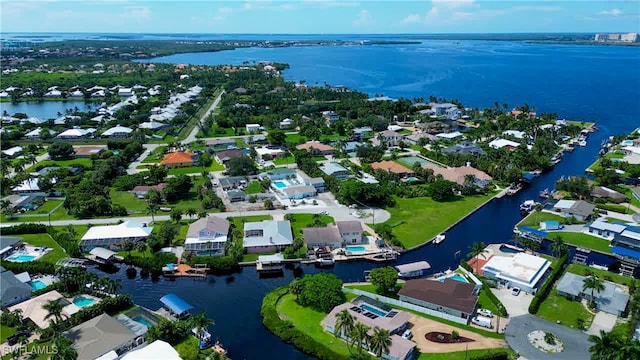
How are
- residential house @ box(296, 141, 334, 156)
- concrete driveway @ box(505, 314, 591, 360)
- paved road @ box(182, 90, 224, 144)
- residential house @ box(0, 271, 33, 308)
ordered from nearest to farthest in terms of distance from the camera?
1. concrete driveway @ box(505, 314, 591, 360)
2. residential house @ box(0, 271, 33, 308)
3. residential house @ box(296, 141, 334, 156)
4. paved road @ box(182, 90, 224, 144)

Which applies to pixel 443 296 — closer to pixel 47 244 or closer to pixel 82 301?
pixel 82 301

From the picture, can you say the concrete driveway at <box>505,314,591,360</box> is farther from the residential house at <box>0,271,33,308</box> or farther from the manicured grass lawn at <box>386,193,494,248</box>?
the residential house at <box>0,271,33,308</box>

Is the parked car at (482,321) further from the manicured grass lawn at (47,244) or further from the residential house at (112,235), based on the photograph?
the manicured grass lawn at (47,244)

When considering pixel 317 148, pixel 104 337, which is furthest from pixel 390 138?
pixel 104 337

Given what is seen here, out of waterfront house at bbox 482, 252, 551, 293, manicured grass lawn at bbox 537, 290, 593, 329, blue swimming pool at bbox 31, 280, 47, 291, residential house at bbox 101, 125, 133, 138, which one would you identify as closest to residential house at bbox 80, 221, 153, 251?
blue swimming pool at bbox 31, 280, 47, 291

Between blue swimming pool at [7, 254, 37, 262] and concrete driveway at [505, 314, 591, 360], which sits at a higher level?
concrete driveway at [505, 314, 591, 360]

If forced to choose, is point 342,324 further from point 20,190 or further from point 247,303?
point 20,190
